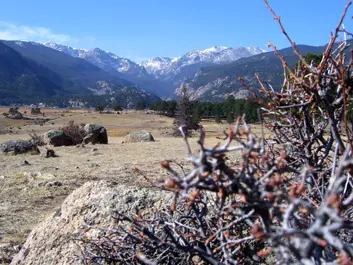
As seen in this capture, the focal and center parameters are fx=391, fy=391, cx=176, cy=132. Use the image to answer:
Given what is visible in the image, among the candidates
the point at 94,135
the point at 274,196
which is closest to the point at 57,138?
the point at 94,135

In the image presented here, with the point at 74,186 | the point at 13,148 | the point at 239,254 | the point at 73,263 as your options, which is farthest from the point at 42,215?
the point at 13,148

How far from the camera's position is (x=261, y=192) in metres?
1.64

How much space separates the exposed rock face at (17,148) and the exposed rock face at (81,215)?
14446mm

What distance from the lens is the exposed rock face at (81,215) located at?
4.20m

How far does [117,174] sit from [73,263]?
23.7ft

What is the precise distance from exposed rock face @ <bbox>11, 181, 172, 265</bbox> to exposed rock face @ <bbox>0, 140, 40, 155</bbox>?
14.4 meters

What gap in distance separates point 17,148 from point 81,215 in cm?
1546

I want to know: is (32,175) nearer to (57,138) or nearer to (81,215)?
(81,215)

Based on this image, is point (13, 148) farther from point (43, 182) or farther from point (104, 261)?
point (104, 261)

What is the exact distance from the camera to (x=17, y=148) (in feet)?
60.9

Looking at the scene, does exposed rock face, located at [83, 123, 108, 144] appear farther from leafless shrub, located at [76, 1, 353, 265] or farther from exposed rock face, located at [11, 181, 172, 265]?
leafless shrub, located at [76, 1, 353, 265]

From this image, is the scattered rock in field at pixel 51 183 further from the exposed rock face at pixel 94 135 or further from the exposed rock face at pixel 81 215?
the exposed rock face at pixel 94 135

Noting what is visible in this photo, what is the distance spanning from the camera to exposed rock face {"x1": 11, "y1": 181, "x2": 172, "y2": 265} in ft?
13.8

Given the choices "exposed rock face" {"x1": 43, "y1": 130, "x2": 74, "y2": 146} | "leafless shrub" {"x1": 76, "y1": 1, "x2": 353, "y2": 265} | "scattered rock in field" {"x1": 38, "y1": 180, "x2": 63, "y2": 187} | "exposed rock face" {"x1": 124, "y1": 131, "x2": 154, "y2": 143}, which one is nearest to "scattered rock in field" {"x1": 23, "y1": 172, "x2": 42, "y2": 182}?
"scattered rock in field" {"x1": 38, "y1": 180, "x2": 63, "y2": 187}
